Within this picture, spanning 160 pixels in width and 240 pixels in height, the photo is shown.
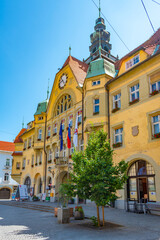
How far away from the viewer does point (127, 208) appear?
16.9 metres

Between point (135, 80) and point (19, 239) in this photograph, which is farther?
point (135, 80)

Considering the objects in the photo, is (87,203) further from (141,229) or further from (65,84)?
(65,84)

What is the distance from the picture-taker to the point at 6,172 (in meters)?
52.6

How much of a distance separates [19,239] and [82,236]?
2.56m

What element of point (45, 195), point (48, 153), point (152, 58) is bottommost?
point (45, 195)

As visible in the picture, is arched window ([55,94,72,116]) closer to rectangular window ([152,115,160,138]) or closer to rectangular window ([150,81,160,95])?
rectangular window ([150,81,160,95])

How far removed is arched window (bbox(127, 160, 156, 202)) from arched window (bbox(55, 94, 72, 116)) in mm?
14160

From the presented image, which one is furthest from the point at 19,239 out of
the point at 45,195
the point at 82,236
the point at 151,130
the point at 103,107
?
the point at 45,195

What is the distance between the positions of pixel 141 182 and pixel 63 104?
16.9 meters

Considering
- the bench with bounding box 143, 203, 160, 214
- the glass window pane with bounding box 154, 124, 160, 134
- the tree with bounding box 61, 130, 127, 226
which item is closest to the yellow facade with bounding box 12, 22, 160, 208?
the glass window pane with bounding box 154, 124, 160, 134

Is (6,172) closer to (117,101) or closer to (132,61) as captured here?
(117,101)

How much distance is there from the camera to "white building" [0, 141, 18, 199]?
160ft

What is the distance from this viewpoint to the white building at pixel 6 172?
160ft

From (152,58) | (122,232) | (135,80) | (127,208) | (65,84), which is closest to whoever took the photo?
(122,232)
